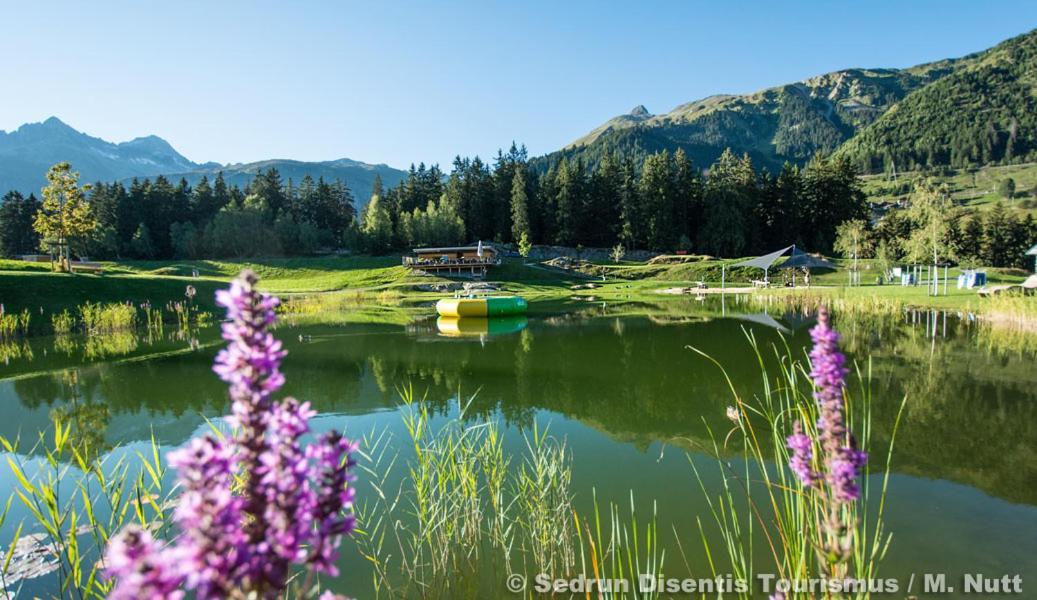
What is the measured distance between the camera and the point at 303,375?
14.7 metres

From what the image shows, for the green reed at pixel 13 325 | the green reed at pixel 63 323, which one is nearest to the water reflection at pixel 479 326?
the green reed at pixel 63 323

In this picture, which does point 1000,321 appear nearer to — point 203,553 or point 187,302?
point 203,553

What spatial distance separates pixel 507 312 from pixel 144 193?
270 ft

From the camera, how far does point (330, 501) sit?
152 centimetres

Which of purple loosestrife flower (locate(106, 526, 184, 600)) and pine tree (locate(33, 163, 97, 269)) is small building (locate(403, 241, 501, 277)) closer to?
pine tree (locate(33, 163, 97, 269))

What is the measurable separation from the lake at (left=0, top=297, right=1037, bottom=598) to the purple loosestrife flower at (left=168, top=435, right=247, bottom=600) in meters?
3.90

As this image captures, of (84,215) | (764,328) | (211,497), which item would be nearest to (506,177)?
(84,215)

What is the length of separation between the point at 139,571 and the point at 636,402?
414 inches

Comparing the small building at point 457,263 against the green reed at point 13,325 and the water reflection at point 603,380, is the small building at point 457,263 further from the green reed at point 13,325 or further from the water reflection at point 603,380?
the green reed at point 13,325

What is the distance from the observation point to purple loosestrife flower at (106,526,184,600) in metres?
1.16

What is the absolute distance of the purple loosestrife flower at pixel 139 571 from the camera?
1.16 m

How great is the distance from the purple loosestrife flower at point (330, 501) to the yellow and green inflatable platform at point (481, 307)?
→ 28.3m

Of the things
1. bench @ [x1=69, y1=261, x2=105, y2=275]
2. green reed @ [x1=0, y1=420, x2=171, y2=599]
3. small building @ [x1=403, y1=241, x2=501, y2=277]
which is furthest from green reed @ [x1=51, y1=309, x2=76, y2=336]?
small building @ [x1=403, y1=241, x2=501, y2=277]

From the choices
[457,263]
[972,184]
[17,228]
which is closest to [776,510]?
[457,263]
